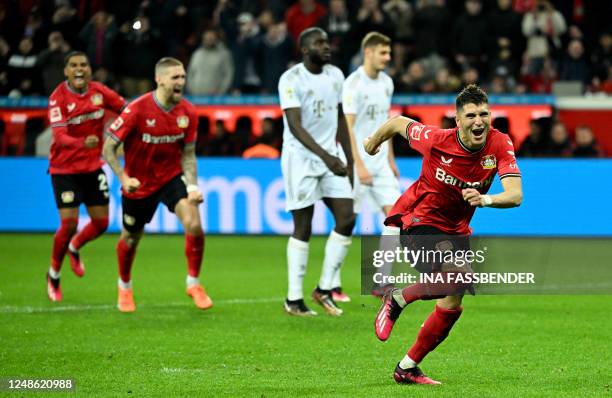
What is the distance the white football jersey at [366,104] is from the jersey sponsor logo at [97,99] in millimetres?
2315

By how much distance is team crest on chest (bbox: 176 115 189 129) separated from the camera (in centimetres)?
1091

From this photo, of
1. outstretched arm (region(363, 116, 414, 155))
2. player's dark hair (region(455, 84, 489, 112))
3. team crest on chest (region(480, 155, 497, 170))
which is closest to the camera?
player's dark hair (region(455, 84, 489, 112))

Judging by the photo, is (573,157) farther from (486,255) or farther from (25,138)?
(486,255)

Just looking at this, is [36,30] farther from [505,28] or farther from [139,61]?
[505,28]

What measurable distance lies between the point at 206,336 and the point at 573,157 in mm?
9036

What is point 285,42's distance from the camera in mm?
19891

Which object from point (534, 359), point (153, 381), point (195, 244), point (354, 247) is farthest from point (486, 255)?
point (354, 247)

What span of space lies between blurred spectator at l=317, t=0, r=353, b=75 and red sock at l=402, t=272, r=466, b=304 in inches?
483

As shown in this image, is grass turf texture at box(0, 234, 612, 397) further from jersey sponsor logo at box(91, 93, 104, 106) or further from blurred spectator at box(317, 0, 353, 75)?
blurred spectator at box(317, 0, 353, 75)

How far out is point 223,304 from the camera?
1148 cm

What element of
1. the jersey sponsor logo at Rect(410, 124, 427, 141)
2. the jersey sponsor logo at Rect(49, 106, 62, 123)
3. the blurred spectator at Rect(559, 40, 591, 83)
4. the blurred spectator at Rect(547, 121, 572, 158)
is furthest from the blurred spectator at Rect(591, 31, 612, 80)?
the jersey sponsor logo at Rect(410, 124, 427, 141)

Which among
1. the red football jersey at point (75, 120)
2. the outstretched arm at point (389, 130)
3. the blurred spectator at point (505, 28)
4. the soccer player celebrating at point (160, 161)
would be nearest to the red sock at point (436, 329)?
the outstretched arm at point (389, 130)

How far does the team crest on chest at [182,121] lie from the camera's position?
35.8 ft

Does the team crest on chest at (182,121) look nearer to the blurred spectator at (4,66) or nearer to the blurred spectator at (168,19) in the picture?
the blurred spectator at (168,19)
